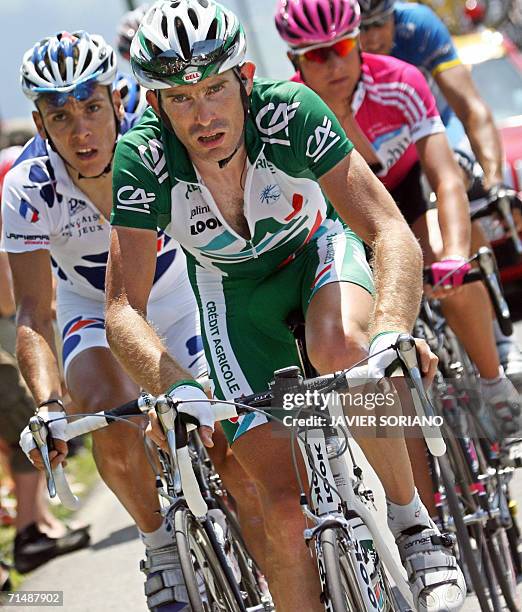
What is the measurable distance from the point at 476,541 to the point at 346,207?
6.16 ft

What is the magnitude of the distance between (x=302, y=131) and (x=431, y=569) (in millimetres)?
1540

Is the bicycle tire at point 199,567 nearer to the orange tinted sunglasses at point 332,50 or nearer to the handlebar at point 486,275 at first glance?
the handlebar at point 486,275

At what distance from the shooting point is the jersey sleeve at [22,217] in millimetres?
5688

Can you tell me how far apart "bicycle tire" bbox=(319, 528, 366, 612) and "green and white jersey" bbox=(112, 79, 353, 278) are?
1275 millimetres

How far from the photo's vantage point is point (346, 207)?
14.5ft

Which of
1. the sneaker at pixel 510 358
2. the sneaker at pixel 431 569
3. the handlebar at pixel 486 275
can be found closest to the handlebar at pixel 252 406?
the sneaker at pixel 431 569

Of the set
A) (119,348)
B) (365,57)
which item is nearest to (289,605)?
(119,348)

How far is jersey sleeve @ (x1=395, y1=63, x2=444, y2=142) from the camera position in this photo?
6.23 metres

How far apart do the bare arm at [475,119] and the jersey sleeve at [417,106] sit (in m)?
0.71

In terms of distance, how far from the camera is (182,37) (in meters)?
4.54

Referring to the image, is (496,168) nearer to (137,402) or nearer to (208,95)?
(208,95)

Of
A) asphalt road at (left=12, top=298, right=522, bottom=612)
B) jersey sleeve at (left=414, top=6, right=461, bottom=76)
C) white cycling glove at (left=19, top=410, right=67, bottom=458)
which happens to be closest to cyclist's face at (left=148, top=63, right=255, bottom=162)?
white cycling glove at (left=19, top=410, right=67, bottom=458)

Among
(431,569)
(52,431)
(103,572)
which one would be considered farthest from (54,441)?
(103,572)

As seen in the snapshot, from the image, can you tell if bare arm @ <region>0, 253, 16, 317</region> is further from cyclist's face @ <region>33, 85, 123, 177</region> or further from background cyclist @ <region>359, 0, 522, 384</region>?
background cyclist @ <region>359, 0, 522, 384</region>
